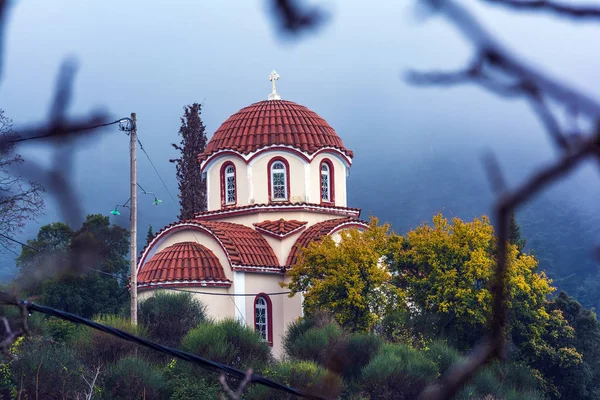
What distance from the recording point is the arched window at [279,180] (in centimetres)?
3141

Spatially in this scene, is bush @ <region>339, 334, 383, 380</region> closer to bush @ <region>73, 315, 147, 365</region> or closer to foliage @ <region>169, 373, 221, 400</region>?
foliage @ <region>169, 373, 221, 400</region>

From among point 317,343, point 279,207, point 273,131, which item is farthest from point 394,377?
point 273,131

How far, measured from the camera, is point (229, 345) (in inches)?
938

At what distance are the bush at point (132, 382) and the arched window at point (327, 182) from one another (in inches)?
479

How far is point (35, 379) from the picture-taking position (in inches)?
780

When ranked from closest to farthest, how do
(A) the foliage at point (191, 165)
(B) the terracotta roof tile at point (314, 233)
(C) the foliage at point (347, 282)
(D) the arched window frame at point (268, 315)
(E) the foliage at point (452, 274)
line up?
(C) the foliage at point (347, 282)
(E) the foliage at point (452, 274)
(D) the arched window frame at point (268, 315)
(B) the terracotta roof tile at point (314, 233)
(A) the foliage at point (191, 165)

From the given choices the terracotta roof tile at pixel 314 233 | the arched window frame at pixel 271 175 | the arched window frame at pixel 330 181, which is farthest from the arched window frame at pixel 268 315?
the arched window frame at pixel 330 181

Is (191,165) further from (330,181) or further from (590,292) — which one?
(590,292)

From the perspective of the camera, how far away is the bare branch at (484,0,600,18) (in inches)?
65.1

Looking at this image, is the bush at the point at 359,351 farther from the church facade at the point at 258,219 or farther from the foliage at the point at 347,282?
the church facade at the point at 258,219

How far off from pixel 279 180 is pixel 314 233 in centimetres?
249

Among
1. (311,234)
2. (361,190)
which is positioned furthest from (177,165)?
(361,190)

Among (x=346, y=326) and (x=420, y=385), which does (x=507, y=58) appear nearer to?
(x=420, y=385)

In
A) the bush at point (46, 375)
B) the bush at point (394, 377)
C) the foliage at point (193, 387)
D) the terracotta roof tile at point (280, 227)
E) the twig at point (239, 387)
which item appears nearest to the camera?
the twig at point (239, 387)
